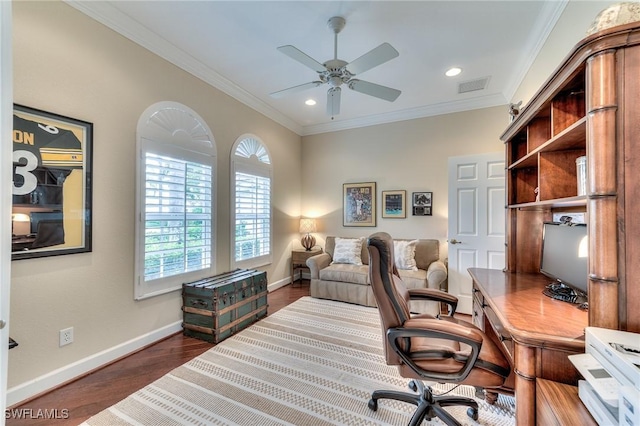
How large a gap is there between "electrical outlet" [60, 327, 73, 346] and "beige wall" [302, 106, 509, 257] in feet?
12.0

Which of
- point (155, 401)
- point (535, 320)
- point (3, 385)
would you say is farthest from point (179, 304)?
point (535, 320)

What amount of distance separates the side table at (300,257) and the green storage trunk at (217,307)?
164cm

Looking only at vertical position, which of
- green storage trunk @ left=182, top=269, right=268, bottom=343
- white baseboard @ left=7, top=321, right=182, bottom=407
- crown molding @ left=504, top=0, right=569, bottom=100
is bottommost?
white baseboard @ left=7, top=321, right=182, bottom=407

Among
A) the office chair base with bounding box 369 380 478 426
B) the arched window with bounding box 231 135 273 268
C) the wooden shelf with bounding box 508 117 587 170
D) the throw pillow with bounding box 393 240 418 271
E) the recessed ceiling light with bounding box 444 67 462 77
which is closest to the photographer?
the wooden shelf with bounding box 508 117 587 170

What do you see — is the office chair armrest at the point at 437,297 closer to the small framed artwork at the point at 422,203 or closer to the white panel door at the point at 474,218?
the white panel door at the point at 474,218

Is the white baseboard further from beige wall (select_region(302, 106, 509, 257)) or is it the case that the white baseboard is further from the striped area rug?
beige wall (select_region(302, 106, 509, 257))

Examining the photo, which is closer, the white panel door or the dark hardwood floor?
the dark hardwood floor

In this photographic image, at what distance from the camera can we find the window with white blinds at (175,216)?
2.55 m

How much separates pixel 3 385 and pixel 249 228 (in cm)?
281

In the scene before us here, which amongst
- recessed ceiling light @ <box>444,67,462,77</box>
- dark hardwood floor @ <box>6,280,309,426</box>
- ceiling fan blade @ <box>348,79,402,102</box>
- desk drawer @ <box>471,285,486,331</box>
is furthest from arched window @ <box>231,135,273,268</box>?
desk drawer @ <box>471,285,486,331</box>

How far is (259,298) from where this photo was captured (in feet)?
10.6

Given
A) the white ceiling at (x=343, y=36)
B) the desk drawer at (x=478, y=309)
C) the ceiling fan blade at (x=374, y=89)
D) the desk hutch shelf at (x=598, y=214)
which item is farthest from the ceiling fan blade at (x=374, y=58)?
the desk drawer at (x=478, y=309)

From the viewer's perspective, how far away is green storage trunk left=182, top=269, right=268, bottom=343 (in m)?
2.64

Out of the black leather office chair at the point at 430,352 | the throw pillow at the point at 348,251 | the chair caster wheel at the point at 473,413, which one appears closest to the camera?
the black leather office chair at the point at 430,352
